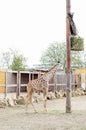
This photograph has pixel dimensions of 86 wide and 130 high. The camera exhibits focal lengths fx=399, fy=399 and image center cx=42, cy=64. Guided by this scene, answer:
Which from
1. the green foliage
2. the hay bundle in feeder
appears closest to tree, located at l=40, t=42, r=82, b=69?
the green foliage

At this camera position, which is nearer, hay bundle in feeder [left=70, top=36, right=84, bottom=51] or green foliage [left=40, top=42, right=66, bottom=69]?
hay bundle in feeder [left=70, top=36, right=84, bottom=51]

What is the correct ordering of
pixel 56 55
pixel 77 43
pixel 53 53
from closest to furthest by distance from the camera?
pixel 77 43
pixel 56 55
pixel 53 53

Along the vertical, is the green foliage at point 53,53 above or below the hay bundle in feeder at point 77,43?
above

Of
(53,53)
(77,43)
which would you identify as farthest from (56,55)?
(77,43)

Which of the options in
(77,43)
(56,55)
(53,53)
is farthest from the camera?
(53,53)

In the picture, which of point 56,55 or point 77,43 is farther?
point 56,55

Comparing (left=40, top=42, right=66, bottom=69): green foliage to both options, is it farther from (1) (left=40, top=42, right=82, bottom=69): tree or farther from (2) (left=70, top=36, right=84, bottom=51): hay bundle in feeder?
(2) (left=70, top=36, right=84, bottom=51): hay bundle in feeder

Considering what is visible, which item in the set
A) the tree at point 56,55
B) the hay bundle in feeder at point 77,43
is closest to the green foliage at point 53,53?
the tree at point 56,55

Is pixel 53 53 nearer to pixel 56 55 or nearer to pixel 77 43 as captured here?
pixel 56 55

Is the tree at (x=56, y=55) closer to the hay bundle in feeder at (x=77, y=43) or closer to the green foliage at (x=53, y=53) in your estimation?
the green foliage at (x=53, y=53)

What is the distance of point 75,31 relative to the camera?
13.5 metres

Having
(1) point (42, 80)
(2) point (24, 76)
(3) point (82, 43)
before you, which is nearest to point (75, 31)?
(3) point (82, 43)

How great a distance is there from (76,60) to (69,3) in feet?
125

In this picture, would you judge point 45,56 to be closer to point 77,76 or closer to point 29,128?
point 77,76
